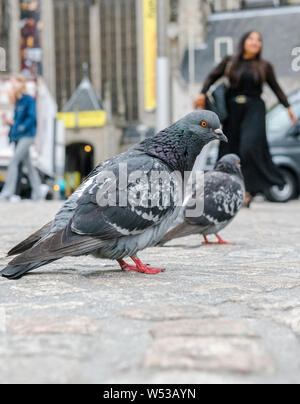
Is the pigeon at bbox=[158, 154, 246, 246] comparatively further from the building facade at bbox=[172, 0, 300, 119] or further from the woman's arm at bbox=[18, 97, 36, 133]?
the building facade at bbox=[172, 0, 300, 119]

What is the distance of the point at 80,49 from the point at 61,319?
58395mm

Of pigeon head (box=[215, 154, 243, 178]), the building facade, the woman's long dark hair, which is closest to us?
pigeon head (box=[215, 154, 243, 178])

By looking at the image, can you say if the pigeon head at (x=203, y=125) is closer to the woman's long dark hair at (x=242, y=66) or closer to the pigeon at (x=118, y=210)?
the pigeon at (x=118, y=210)

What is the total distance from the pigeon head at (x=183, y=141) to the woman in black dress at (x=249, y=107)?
4133mm

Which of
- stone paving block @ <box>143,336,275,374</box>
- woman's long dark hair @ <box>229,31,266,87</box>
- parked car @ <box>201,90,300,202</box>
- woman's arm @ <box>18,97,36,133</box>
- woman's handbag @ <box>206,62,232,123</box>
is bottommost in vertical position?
parked car @ <box>201,90,300,202</box>

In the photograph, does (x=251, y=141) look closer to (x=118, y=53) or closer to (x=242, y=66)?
(x=242, y=66)

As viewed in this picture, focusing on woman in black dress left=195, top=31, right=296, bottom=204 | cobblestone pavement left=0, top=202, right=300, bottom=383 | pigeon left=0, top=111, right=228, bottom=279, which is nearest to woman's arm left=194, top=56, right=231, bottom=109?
woman in black dress left=195, top=31, right=296, bottom=204

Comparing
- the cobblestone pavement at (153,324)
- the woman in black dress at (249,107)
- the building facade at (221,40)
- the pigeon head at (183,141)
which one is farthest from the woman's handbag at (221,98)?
the building facade at (221,40)

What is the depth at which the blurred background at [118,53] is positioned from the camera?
39.6 meters

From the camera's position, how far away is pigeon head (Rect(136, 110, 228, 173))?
3.05 meters

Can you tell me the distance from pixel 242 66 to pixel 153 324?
6.32 meters

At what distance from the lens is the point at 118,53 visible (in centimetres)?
5797

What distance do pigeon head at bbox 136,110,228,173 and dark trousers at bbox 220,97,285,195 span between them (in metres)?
5.03

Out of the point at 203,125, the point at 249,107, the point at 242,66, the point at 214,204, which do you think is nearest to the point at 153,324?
the point at 203,125
